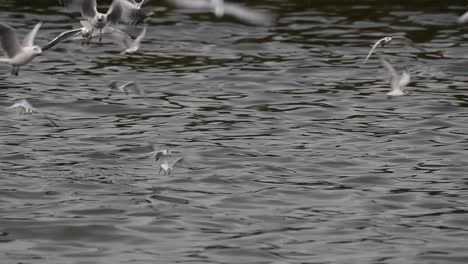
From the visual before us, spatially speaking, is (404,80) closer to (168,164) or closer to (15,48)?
(168,164)

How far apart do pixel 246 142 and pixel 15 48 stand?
3597mm

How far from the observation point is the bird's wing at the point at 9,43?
1305cm

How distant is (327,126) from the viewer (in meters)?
16.4

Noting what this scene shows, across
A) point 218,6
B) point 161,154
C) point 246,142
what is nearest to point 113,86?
point 246,142

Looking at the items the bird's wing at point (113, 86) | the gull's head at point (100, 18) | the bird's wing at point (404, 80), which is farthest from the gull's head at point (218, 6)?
the bird's wing at point (404, 80)

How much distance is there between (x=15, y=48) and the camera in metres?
13.1

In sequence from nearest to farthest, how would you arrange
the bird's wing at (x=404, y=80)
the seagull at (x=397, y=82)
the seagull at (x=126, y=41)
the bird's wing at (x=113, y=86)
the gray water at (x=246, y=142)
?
the gray water at (x=246, y=142) → the seagull at (x=126, y=41) → the seagull at (x=397, y=82) → the bird's wing at (x=404, y=80) → the bird's wing at (x=113, y=86)

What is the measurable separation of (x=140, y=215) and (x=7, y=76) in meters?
7.37

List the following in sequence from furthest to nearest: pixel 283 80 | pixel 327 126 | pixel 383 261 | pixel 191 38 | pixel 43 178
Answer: pixel 191 38 → pixel 283 80 → pixel 327 126 → pixel 43 178 → pixel 383 261

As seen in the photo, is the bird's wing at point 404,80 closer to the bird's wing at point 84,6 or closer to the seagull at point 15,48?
the bird's wing at point 84,6

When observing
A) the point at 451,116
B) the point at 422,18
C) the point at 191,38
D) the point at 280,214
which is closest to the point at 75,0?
the point at 280,214

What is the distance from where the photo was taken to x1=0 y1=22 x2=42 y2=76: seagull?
12992 mm

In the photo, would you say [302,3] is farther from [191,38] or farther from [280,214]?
[280,214]

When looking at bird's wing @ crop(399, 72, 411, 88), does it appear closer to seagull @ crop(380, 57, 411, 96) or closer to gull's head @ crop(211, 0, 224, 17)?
seagull @ crop(380, 57, 411, 96)
